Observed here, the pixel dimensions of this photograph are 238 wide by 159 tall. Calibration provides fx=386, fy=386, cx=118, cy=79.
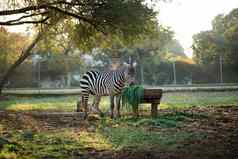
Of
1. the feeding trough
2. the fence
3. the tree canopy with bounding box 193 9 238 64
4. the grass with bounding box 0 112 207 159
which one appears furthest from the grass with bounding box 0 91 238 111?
the tree canopy with bounding box 193 9 238 64

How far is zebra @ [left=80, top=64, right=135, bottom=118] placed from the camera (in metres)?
13.6

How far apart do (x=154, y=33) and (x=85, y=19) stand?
328 centimetres

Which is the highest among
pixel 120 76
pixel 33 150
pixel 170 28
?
pixel 170 28

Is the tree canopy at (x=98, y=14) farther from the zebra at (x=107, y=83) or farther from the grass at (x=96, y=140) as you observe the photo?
the grass at (x=96, y=140)

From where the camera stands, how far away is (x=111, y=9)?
507 inches

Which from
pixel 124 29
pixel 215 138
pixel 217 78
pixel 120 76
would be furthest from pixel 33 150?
pixel 217 78

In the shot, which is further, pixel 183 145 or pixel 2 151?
pixel 183 145

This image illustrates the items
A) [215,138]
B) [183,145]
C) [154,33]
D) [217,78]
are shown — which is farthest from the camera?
[217,78]

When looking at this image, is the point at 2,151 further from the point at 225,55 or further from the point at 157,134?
the point at 225,55

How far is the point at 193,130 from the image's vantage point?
9.84m

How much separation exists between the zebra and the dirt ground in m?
1.36

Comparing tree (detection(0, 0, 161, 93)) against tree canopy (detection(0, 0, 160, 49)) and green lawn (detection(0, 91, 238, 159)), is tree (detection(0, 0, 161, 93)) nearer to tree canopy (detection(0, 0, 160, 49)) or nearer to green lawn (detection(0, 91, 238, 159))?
tree canopy (detection(0, 0, 160, 49))

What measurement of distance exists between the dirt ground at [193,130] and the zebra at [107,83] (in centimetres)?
136

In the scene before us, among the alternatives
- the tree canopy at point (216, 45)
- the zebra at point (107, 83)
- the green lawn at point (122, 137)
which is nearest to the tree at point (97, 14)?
the zebra at point (107, 83)
